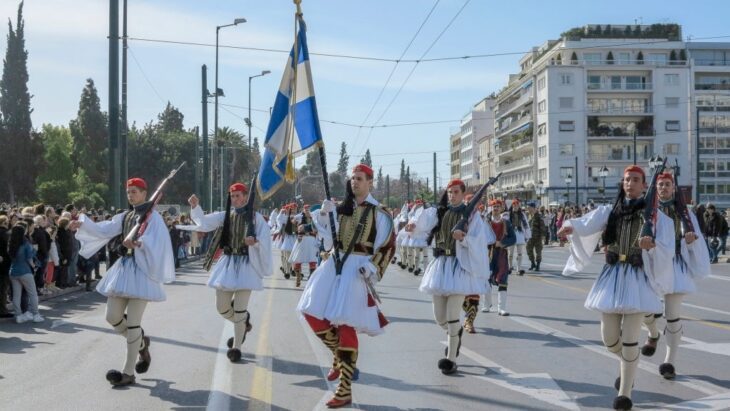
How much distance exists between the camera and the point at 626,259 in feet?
24.0

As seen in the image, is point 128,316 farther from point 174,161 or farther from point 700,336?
point 174,161

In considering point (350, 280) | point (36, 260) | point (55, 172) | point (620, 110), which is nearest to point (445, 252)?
point (350, 280)

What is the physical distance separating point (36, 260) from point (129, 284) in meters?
8.66

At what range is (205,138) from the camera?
36.8 meters

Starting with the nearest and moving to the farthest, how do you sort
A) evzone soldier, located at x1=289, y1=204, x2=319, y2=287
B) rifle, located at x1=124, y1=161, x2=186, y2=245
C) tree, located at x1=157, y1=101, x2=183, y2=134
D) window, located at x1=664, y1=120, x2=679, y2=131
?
rifle, located at x1=124, y1=161, x2=186, y2=245 < evzone soldier, located at x1=289, y1=204, x2=319, y2=287 < window, located at x1=664, y1=120, x2=679, y2=131 < tree, located at x1=157, y1=101, x2=183, y2=134

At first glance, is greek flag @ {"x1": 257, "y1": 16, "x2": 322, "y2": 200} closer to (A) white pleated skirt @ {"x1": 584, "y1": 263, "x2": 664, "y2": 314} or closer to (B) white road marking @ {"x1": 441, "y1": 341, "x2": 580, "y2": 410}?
(B) white road marking @ {"x1": 441, "y1": 341, "x2": 580, "y2": 410}

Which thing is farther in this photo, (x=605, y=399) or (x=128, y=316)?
(x=128, y=316)

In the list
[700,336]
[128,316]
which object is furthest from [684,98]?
[128,316]

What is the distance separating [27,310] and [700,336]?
10.9m

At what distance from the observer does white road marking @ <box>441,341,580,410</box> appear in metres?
7.44

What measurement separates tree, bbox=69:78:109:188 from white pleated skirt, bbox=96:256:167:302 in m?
90.0

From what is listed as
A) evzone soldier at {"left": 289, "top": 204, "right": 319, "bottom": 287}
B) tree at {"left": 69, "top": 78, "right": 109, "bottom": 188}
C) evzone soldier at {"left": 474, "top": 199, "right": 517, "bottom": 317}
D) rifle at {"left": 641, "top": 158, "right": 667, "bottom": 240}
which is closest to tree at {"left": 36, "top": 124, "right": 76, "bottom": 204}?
tree at {"left": 69, "top": 78, "right": 109, "bottom": 188}

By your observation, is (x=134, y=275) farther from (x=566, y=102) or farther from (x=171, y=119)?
(x=171, y=119)

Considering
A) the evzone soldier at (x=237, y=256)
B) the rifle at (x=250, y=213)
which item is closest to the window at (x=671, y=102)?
the evzone soldier at (x=237, y=256)
